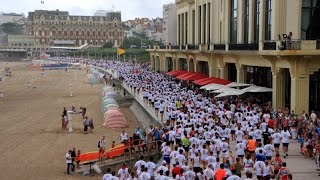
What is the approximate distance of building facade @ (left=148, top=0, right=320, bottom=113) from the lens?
25.8m

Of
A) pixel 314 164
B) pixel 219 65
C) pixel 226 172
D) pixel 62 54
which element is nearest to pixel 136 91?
pixel 219 65

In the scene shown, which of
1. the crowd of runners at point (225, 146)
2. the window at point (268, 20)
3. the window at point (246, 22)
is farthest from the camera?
the window at point (246, 22)

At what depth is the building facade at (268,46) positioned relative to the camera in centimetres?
2584

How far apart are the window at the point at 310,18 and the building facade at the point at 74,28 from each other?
154206mm

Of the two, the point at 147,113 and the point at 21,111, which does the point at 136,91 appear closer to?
the point at 21,111

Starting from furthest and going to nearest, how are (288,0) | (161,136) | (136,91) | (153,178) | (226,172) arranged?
(136,91), (288,0), (161,136), (153,178), (226,172)

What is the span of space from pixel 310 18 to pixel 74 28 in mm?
160276

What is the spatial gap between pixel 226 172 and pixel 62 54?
162 m

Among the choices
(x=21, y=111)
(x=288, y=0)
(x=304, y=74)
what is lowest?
(x=21, y=111)

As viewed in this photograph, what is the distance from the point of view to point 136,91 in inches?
1971

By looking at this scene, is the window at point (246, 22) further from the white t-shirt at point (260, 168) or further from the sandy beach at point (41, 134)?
the white t-shirt at point (260, 168)

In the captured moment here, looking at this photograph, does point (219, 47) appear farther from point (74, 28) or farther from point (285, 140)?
point (74, 28)


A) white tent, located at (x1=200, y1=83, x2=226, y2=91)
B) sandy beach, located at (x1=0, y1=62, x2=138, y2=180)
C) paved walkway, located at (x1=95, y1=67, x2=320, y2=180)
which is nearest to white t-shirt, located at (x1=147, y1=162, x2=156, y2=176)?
paved walkway, located at (x1=95, y1=67, x2=320, y2=180)

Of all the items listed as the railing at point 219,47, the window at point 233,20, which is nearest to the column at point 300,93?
the railing at point 219,47
